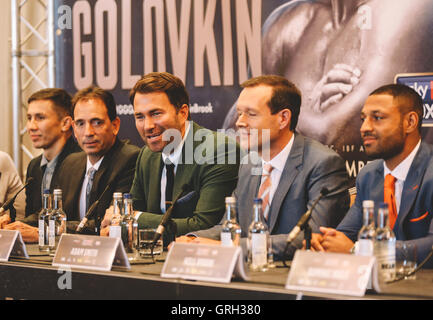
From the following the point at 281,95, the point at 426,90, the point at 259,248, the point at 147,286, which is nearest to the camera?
the point at 147,286

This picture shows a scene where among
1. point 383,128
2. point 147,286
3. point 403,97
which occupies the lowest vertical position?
point 147,286

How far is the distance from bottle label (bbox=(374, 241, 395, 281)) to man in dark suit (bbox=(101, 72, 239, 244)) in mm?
1151

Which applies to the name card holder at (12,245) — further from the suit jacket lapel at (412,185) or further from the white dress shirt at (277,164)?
the suit jacket lapel at (412,185)

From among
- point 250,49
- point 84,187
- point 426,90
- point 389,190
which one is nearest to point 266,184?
point 389,190

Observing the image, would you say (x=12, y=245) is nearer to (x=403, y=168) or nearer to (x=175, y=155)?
(x=175, y=155)

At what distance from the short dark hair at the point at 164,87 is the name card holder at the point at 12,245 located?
0.97m

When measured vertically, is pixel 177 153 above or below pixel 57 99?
below

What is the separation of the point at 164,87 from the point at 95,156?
0.67 meters

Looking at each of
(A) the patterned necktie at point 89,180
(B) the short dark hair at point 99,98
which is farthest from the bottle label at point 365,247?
(B) the short dark hair at point 99,98

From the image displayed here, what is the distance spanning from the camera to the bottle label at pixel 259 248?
6.61 ft

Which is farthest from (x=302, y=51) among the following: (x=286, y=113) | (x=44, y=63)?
(x=44, y=63)

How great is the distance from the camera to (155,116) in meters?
3.04

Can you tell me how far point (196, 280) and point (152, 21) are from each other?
2.94m

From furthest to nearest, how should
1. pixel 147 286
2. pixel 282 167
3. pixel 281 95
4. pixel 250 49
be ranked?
1. pixel 250 49
2. pixel 281 95
3. pixel 282 167
4. pixel 147 286
